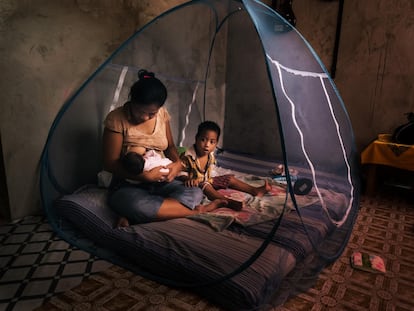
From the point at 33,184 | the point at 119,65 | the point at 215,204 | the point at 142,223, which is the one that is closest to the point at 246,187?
the point at 215,204

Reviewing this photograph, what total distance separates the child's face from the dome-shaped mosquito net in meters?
0.45

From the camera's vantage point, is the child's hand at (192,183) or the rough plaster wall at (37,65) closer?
the rough plaster wall at (37,65)

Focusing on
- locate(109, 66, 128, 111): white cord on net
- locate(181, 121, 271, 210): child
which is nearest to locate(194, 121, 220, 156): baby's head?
locate(181, 121, 271, 210): child

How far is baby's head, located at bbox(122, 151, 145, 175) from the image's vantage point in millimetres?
1820

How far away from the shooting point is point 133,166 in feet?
5.98

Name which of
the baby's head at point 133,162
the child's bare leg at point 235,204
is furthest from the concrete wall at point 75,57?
the child's bare leg at point 235,204

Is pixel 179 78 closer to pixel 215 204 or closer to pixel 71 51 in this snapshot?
pixel 71 51

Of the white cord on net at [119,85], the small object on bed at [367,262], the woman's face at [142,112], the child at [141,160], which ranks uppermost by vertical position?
the white cord on net at [119,85]

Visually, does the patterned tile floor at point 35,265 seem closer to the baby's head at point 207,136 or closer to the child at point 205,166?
the child at point 205,166

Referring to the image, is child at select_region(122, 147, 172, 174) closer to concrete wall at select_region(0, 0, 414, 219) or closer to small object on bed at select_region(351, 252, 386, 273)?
concrete wall at select_region(0, 0, 414, 219)

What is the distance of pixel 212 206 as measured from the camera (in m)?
1.86

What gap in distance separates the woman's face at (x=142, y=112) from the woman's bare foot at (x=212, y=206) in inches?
22.7

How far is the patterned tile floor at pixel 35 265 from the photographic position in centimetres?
139

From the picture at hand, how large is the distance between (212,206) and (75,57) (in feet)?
4.03
